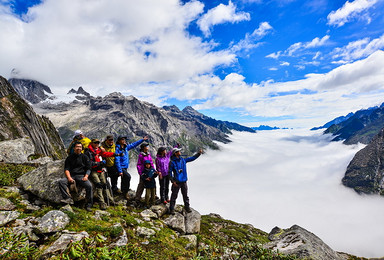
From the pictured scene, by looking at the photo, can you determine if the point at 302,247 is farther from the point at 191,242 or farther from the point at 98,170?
the point at 98,170

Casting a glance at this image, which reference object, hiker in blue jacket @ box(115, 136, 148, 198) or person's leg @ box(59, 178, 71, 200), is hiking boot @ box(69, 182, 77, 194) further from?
hiker in blue jacket @ box(115, 136, 148, 198)

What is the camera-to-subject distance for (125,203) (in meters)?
16.1

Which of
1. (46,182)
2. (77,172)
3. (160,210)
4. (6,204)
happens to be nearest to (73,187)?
(77,172)

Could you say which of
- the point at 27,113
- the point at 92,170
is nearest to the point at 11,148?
the point at 92,170

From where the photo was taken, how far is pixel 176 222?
14805mm

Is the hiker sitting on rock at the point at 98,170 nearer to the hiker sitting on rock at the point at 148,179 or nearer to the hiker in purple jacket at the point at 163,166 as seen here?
the hiker sitting on rock at the point at 148,179

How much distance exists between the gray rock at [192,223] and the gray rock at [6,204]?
37.5 ft

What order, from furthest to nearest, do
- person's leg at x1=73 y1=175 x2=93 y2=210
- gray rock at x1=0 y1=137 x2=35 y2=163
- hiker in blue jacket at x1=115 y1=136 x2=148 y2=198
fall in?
gray rock at x1=0 y1=137 x2=35 y2=163
hiker in blue jacket at x1=115 y1=136 x2=148 y2=198
person's leg at x1=73 y1=175 x2=93 y2=210

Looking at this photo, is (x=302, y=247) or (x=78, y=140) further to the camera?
(x=78, y=140)

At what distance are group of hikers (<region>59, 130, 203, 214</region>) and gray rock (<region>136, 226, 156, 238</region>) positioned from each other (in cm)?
345

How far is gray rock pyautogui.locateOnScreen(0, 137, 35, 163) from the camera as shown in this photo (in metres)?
21.9

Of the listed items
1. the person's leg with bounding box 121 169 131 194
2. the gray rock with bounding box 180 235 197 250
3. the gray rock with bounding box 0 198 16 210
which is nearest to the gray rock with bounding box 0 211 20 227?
the gray rock with bounding box 0 198 16 210

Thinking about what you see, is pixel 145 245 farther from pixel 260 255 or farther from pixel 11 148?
pixel 11 148

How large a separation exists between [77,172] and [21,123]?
100 m
